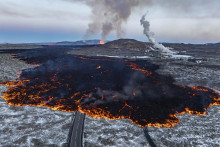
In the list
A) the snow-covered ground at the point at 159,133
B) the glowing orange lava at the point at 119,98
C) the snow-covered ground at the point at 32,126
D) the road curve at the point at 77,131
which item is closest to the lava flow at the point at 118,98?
the glowing orange lava at the point at 119,98

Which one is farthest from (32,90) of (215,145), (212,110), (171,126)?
(212,110)

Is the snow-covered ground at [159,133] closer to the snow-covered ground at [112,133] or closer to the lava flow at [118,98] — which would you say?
the snow-covered ground at [112,133]

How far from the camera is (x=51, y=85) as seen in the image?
108ft

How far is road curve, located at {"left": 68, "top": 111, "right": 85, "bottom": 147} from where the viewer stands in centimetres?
1530

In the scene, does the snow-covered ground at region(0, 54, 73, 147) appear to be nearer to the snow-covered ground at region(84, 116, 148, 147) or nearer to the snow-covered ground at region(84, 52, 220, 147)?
the snow-covered ground at region(84, 116, 148, 147)

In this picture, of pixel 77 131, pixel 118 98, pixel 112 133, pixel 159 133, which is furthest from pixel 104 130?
pixel 118 98

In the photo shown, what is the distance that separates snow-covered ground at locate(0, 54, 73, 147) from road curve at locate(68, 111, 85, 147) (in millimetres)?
650

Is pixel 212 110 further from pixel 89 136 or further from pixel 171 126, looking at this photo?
pixel 89 136

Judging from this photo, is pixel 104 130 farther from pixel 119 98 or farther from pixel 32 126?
pixel 119 98

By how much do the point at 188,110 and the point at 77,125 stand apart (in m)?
17.0

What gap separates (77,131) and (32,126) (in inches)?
231

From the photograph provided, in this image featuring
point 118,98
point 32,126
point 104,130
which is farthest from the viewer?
point 118,98

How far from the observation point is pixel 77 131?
17281 millimetres

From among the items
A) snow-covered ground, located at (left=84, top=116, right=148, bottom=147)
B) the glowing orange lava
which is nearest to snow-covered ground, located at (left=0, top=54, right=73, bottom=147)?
the glowing orange lava
